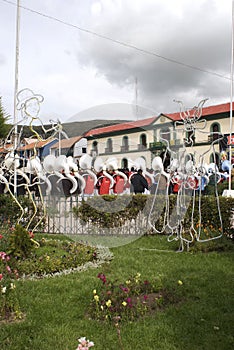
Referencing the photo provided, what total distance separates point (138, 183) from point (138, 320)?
17.7 feet

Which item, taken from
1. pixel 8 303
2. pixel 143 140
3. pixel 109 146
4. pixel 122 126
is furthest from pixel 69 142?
pixel 8 303

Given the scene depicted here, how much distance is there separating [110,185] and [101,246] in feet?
7.30

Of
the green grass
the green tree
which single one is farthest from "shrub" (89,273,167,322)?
A: the green tree

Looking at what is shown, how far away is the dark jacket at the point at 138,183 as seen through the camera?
853 centimetres

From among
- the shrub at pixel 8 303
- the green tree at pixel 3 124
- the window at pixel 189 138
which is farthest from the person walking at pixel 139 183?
the green tree at pixel 3 124

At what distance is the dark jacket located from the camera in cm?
853

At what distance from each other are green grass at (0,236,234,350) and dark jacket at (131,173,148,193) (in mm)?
3026

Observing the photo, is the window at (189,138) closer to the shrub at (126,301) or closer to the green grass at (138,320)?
the green grass at (138,320)

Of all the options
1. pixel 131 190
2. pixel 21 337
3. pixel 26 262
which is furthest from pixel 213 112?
pixel 21 337

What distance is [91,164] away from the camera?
695 centimetres

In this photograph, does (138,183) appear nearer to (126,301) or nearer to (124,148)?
(124,148)

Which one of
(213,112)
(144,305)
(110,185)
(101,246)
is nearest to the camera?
(144,305)

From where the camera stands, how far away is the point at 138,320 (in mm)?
3580

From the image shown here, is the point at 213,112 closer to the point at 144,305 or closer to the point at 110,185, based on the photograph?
the point at 110,185
